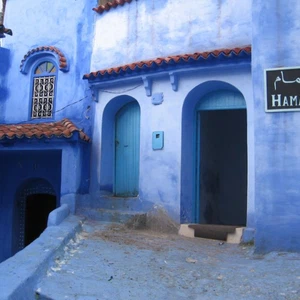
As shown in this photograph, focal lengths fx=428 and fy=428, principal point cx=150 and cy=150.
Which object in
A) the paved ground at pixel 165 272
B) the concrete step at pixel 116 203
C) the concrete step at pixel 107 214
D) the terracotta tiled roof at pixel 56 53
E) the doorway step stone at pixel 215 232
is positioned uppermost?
the terracotta tiled roof at pixel 56 53

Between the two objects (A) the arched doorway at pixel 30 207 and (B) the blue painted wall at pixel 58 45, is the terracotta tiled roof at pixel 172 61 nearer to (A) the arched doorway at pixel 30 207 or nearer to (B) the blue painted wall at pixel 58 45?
(B) the blue painted wall at pixel 58 45

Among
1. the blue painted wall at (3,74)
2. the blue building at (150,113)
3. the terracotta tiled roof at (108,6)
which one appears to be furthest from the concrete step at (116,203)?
the terracotta tiled roof at (108,6)

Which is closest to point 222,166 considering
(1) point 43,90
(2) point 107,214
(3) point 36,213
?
(2) point 107,214

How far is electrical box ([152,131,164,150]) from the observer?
359 inches

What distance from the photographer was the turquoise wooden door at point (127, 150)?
33.0 feet

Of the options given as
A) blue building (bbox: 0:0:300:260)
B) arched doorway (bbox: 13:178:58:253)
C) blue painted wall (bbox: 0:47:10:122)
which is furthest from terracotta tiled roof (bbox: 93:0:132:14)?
arched doorway (bbox: 13:178:58:253)

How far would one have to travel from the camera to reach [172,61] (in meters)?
8.72

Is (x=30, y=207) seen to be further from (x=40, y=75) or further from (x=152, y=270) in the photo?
(x=152, y=270)

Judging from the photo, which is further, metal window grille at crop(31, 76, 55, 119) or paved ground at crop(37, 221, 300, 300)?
metal window grille at crop(31, 76, 55, 119)

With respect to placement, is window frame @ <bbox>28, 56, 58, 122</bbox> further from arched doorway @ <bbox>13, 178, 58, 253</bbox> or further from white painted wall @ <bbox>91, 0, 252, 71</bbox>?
arched doorway @ <bbox>13, 178, 58, 253</bbox>

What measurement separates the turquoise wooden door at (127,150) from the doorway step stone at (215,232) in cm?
188

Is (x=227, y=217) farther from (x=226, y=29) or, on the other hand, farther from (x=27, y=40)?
(x=27, y=40)

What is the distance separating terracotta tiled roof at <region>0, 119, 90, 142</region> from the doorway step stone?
313 cm

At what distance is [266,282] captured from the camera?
5.36 m
